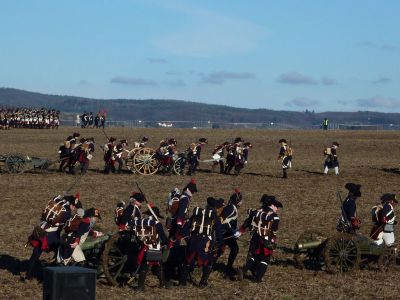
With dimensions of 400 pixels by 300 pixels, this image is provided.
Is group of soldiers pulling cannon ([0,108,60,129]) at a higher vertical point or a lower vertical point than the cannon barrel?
higher

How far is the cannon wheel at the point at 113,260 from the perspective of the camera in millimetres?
15000

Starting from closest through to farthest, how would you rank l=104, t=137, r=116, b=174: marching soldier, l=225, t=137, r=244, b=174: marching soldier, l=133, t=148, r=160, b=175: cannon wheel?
l=104, t=137, r=116, b=174: marching soldier
l=133, t=148, r=160, b=175: cannon wheel
l=225, t=137, r=244, b=174: marching soldier

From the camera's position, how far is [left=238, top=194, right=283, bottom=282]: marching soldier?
15.7m

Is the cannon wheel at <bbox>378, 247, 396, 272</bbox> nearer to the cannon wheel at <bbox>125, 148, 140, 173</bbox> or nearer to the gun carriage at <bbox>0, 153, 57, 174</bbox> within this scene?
the cannon wheel at <bbox>125, 148, 140, 173</bbox>

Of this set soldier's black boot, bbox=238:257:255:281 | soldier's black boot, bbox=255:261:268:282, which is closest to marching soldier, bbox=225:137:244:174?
soldier's black boot, bbox=238:257:255:281

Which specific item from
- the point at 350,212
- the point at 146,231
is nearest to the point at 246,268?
the point at 146,231

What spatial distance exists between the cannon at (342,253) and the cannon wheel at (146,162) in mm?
17914

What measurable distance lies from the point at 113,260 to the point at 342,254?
4.38 metres

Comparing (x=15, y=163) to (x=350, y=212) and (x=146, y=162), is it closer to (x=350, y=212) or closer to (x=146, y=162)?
(x=146, y=162)

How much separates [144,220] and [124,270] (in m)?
1.30

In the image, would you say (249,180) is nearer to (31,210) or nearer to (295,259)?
(31,210)

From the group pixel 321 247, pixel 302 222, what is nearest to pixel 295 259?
pixel 321 247

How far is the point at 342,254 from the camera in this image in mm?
16609

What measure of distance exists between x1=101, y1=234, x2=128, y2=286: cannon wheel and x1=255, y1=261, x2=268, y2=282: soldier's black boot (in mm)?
2453
